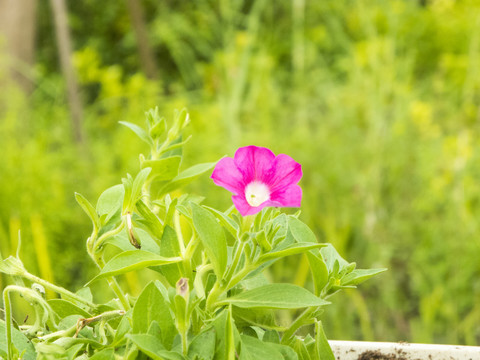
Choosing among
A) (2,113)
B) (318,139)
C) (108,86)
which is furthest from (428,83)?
(2,113)

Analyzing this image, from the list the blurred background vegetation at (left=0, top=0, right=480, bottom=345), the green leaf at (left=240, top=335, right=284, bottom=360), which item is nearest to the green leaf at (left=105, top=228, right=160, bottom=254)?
the green leaf at (left=240, top=335, right=284, bottom=360)

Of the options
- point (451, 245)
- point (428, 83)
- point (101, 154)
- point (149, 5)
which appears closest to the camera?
point (451, 245)

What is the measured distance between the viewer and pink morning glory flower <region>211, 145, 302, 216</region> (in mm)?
385

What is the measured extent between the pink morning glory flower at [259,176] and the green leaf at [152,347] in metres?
0.09

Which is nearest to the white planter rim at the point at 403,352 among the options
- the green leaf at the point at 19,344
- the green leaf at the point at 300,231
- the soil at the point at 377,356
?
the soil at the point at 377,356

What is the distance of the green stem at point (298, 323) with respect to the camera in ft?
1.38

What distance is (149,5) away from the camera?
11.0 ft

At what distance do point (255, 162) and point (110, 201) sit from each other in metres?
0.11

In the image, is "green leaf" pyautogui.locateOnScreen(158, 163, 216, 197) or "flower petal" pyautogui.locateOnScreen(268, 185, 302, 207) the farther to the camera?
"green leaf" pyautogui.locateOnScreen(158, 163, 216, 197)

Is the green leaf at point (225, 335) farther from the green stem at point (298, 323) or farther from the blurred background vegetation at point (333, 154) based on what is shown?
the blurred background vegetation at point (333, 154)

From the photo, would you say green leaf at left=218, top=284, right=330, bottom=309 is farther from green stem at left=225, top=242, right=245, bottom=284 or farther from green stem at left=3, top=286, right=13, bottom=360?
green stem at left=3, top=286, right=13, bottom=360

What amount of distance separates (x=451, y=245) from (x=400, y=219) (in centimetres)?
26

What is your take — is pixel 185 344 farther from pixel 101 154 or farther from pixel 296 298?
pixel 101 154

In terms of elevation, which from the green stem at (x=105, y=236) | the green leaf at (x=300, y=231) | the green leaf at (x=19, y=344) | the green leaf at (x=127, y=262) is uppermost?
the green stem at (x=105, y=236)
